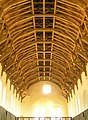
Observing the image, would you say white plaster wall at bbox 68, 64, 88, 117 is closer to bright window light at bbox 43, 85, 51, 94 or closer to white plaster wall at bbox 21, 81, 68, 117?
white plaster wall at bbox 21, 81, 68, 117

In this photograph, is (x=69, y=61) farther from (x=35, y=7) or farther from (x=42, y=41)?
(x=35, y=7)

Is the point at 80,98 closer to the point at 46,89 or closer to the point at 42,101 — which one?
the point at 42,101

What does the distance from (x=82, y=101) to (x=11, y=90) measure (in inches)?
372

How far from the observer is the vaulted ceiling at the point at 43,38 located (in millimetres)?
17391

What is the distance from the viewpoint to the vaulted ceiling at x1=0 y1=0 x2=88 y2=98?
57.1 feet

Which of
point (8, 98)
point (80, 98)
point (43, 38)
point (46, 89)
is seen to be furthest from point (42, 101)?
point (43, 38)

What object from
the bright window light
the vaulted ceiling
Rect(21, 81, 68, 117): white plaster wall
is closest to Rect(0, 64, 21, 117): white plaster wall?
the vaulted ceiling

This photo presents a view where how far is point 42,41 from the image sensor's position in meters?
23.3

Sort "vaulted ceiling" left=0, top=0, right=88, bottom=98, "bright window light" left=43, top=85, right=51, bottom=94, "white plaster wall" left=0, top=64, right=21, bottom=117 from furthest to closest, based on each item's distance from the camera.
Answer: "bright window light" left=43, top=85, right=51, bottom=94
"white plaster wall" left=0, top=64, right=21, bottom=117
"vaulted ceiling" left=0, top=0, right=88, bottom=98

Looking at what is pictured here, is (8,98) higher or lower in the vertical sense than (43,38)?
lower

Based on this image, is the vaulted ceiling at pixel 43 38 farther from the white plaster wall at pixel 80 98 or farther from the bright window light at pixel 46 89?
the bright window light at pixel 46 89

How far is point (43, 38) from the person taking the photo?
2302 centimetres

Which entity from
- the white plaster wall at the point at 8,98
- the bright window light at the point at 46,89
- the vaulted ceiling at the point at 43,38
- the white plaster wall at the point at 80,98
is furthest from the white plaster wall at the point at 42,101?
the vaulted ceiling at the point at 43,38

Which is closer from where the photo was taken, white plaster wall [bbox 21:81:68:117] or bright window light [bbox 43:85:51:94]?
white plaster wall [bbox 21:81:68:117]
